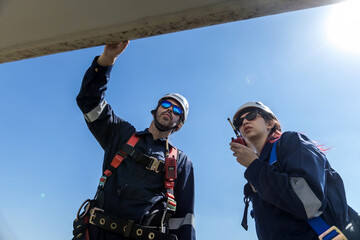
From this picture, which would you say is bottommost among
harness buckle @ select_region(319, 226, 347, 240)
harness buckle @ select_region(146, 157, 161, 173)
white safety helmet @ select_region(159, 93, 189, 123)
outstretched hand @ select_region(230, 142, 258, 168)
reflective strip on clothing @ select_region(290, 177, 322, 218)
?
harness buckle @ select_region(319, 226, 347, 240)

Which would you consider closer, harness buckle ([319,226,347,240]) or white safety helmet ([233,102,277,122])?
harness buckle ([319,226,347,240])

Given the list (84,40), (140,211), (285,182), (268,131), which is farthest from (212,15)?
(140,211)

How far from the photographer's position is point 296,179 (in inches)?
89.9

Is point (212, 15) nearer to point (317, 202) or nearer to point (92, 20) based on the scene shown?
point (92, 20)

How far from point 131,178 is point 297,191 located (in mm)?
1857

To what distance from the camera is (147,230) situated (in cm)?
275

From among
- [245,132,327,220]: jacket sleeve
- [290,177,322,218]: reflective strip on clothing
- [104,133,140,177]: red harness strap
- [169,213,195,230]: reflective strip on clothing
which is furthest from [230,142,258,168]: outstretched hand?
[104,133,140,177]: red harness strap

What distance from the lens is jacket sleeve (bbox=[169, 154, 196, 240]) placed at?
3230 mm

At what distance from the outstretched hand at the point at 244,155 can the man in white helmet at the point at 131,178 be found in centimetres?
84

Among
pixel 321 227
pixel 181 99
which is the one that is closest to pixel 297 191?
pixel 321 227

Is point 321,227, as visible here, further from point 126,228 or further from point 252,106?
point 126,228

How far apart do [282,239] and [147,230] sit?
137cm

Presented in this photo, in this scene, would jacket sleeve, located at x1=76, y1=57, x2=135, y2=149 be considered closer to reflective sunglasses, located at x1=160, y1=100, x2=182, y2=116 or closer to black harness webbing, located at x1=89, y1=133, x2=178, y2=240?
black harness webbing, located at x1=89, y1=133, x2=178, y2=240

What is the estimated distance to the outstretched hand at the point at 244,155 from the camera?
2.66 meters
